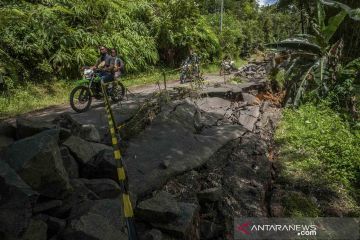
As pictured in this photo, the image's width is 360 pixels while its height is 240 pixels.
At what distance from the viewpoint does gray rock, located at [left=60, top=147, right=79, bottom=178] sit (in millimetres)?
4340

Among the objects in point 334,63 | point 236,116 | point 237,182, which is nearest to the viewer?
point 237,182

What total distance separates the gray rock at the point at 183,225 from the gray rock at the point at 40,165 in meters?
1.09

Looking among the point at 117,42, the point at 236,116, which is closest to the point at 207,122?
the point at 236,116

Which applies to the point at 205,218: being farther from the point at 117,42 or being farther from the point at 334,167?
the point at 117,42

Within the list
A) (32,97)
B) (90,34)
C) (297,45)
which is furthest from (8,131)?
(90,34)

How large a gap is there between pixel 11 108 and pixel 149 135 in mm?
5646

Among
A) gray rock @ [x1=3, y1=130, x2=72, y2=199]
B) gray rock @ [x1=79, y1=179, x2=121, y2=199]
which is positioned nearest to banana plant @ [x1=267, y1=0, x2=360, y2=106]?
gray rock @ [x1=79, y1=179, x2=121, y2=199]

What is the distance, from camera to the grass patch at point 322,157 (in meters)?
5.78

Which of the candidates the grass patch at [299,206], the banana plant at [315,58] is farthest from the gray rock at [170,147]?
the banana plant at [315,58]

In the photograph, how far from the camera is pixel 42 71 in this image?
42.2 feet

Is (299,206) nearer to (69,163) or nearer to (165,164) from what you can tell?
(165,164)

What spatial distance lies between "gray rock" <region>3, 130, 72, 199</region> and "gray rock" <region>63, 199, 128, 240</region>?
315mm

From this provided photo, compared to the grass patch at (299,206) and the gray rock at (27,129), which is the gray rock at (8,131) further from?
the grass patch at (299,206)

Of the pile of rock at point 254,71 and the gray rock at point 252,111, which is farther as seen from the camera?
the pile of rock at point 254,71
